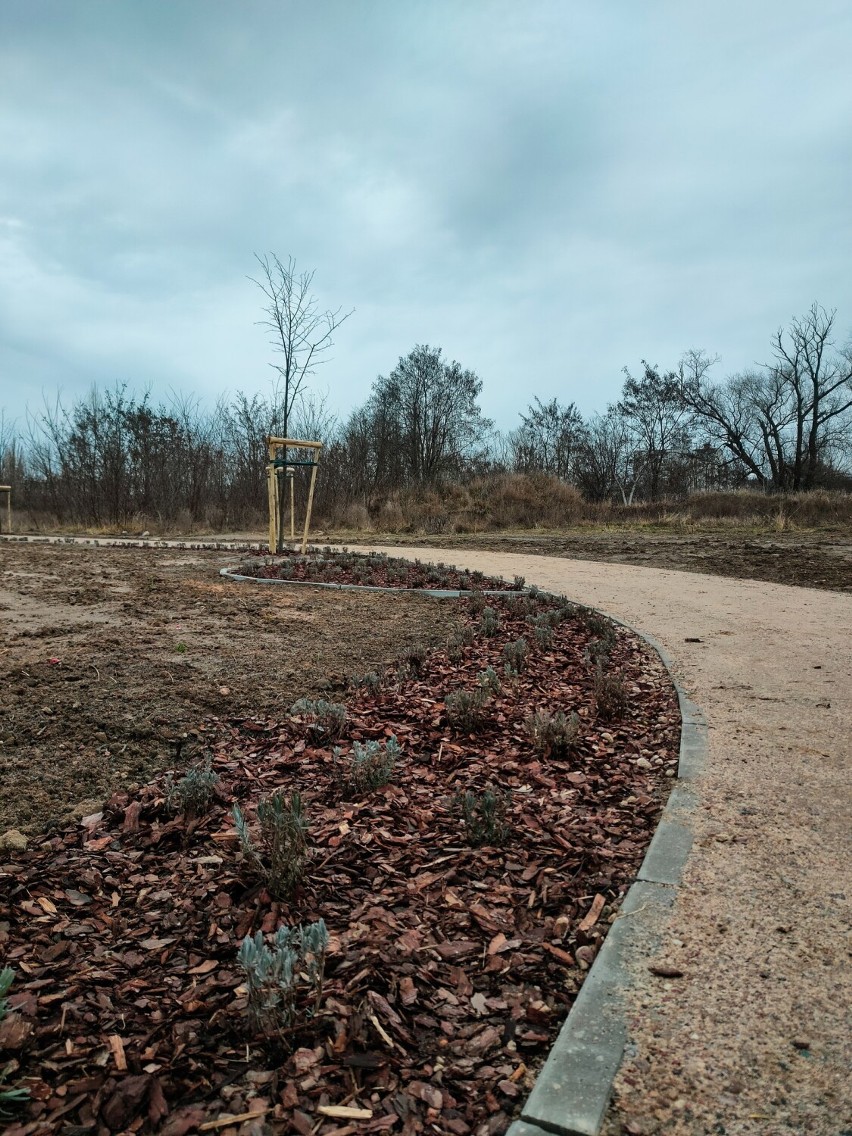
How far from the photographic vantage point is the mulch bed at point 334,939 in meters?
1.44

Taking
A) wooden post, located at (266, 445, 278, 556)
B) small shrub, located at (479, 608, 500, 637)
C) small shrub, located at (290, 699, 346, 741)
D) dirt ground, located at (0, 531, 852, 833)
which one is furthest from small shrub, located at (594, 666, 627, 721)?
wooden post, located at (266, 445, 278, 556)

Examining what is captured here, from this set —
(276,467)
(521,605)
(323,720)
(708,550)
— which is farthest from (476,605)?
(708,550)

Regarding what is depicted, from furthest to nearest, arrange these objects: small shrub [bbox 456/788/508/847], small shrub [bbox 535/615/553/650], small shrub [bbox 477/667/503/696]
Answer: small shrub [bbox 535/615/553/650], small shrub [bbox 477/667/503/696], small shrub [bbox 456/788/508/847]

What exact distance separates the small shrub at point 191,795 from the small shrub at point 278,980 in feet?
3.45

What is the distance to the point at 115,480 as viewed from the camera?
24688 mm

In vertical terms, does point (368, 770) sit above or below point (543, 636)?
below

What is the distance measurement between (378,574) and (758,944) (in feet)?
26.8

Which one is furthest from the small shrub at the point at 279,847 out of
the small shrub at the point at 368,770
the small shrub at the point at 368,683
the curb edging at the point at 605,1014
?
the small shrub at the point at 368,683

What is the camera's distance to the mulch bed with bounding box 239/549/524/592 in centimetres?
909

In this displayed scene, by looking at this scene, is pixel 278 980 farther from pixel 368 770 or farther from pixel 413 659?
pixel 413 659

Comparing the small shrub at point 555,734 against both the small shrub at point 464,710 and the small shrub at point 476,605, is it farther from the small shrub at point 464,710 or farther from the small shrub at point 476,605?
the small shrub at point 476,605

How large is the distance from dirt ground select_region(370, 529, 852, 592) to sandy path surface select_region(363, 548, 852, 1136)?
6.99 m

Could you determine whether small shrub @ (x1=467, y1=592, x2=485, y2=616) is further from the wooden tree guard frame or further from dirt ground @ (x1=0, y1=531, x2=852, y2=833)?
the wooden tree guard frame

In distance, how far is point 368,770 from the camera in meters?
2.95
